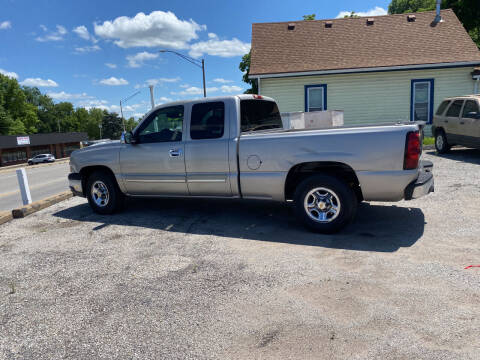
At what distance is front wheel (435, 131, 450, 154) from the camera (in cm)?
1192

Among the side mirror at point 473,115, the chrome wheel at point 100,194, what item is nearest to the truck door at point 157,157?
the chrome wheel at point 100,194

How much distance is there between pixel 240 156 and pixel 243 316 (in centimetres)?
279

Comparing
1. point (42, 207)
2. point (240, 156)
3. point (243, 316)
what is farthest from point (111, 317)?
point (42, 207)

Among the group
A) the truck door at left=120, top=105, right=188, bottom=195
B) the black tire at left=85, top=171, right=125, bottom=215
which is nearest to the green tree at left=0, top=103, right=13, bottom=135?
the black tire at left=85, top=171, right=125, bottom=215

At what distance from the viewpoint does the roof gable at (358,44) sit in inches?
645

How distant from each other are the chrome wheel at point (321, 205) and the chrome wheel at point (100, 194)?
385 cm

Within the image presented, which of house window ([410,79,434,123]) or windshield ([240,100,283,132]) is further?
house window ([410,79,434,123])

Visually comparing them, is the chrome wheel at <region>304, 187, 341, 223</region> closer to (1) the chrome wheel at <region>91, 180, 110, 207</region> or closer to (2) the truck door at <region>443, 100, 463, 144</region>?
(1) the chrome wheel at <region>91, 180, 110, 207</region>

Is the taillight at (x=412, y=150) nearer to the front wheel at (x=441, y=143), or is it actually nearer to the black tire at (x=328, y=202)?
the black tire at (x=328, y=202)

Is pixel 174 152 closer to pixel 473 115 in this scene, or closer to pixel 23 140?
pixel 473 115

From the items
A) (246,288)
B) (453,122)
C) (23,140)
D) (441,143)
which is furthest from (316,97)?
(23,140)

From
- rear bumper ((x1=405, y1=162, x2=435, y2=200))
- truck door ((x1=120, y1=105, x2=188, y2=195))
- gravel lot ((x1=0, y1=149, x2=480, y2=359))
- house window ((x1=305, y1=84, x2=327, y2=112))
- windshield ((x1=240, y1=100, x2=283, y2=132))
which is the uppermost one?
house window ((x1=305, y1=84, x2=327, y2=112))

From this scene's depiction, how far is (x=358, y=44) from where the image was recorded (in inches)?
693

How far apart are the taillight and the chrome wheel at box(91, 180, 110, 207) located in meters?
5.13
